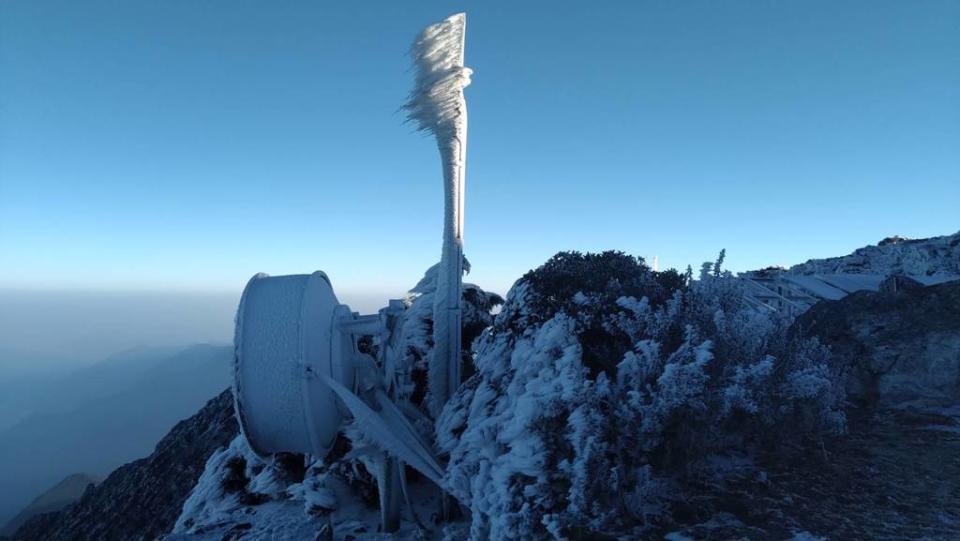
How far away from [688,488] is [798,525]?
126 cm

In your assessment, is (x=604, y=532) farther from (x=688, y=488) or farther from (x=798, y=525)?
(x=798, y=525)

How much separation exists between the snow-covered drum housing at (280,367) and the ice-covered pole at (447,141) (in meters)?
2.90

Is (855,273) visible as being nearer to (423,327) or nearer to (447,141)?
(423,327)

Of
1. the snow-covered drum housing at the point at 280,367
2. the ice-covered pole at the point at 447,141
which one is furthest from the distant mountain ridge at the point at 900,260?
the snow-covered drum housing at the point at 280,367

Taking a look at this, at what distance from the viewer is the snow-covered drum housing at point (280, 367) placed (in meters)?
7.20

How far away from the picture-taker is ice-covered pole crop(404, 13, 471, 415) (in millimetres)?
9312

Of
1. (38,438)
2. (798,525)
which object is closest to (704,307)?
(798,525)

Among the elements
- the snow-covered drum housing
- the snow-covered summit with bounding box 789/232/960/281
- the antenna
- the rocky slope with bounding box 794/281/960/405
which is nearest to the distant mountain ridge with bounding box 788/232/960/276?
the snow-covered summit with bounding box 789/232/960/281

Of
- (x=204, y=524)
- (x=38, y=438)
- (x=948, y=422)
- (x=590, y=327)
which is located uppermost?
(x=590, y=327)

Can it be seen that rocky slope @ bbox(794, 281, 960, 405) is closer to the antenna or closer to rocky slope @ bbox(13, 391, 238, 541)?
the antenna

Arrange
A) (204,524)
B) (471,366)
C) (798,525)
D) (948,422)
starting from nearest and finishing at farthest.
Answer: (798,525), (948,422), (204,524), (471,366)

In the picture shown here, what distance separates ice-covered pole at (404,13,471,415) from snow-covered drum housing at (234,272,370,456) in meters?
2.90

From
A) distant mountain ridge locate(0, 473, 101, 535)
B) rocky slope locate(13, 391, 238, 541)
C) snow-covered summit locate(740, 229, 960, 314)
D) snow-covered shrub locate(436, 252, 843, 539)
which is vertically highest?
snow-covered summit locate(740, 229, 960, 314)

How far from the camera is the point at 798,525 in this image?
16.6 feet
